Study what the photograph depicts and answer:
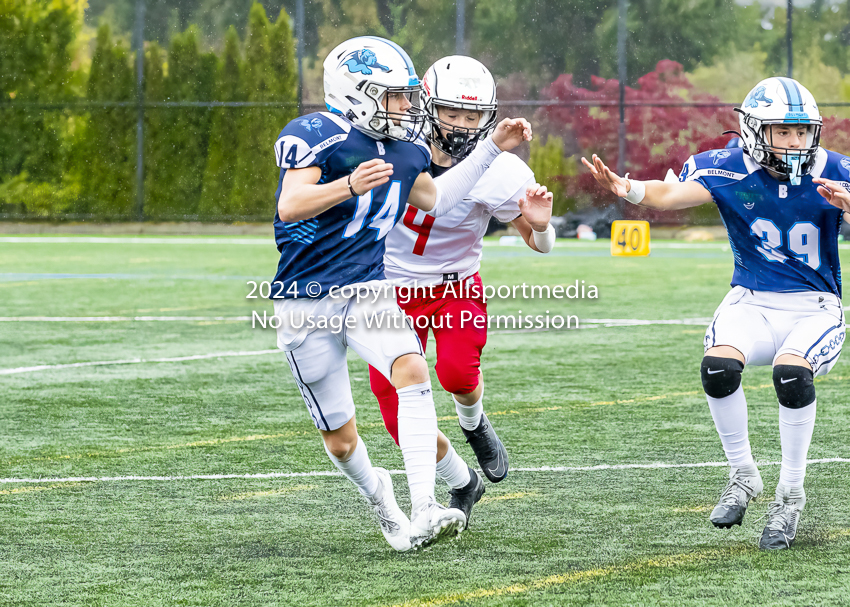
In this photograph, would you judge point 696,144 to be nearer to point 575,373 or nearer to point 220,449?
point 575,373

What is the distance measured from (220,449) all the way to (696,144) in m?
20.0

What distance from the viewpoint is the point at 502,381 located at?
7.57 meters

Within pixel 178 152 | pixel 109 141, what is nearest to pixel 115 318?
pixel 178 152

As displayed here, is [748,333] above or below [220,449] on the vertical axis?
above

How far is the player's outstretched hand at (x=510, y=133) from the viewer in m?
4.43

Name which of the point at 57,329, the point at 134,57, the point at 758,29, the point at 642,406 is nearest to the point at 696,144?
the point at 758,29

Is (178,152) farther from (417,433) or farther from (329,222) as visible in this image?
(417,433)

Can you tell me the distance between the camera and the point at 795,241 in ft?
14.5

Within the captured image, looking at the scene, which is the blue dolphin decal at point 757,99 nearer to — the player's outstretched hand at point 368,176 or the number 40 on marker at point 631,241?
the player's outstretched hand at point 368,176

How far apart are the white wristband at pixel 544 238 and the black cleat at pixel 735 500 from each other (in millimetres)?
1213

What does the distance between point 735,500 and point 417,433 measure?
120cm

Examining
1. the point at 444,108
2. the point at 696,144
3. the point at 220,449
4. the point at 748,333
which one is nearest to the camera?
the point at 748,333

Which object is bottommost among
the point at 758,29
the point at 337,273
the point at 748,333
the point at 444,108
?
the point at 748,333

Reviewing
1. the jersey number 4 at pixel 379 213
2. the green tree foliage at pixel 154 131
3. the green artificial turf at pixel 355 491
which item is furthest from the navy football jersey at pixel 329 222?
the green tree foliage at pixel 154 131
